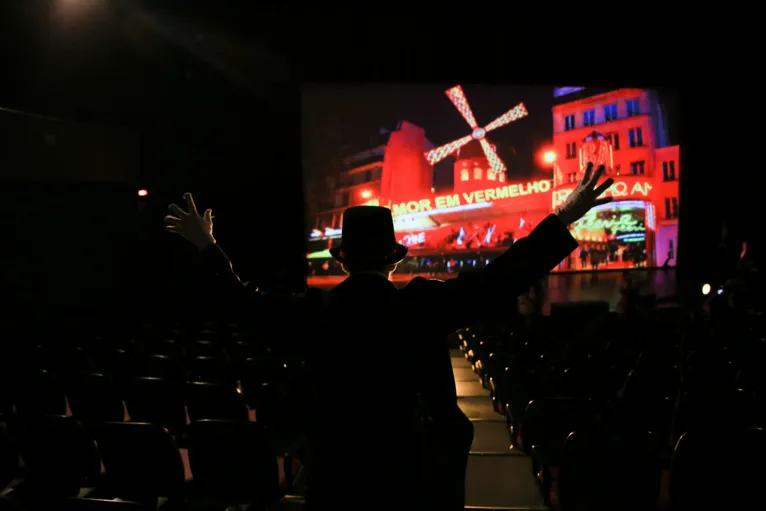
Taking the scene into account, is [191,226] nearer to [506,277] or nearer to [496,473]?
[506,277]

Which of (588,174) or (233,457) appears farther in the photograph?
(233,457)

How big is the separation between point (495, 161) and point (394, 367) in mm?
10612

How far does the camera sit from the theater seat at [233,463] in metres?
2.54

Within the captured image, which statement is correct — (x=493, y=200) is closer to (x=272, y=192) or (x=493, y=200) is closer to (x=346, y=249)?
(x=272, y=192)

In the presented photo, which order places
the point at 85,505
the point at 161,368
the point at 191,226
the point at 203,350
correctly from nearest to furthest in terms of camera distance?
the point at 191,226 < the point at 85,505 < the point at 161,368 < the point at 203,350

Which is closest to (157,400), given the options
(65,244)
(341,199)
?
(65,244)

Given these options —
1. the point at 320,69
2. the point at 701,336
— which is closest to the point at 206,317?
the point at 320,69

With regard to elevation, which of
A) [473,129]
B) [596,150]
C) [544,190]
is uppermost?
[473,129]

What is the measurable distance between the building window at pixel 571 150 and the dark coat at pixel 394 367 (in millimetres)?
10704

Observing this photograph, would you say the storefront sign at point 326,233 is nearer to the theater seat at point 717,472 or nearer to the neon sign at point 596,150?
the neon sign at point 596,150

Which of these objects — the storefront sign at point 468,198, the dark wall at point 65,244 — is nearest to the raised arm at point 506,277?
the dark wall at point 65,244

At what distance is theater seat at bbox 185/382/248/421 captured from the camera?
360cm

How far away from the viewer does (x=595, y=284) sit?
11.8 metres

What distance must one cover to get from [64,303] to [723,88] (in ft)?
42.6
